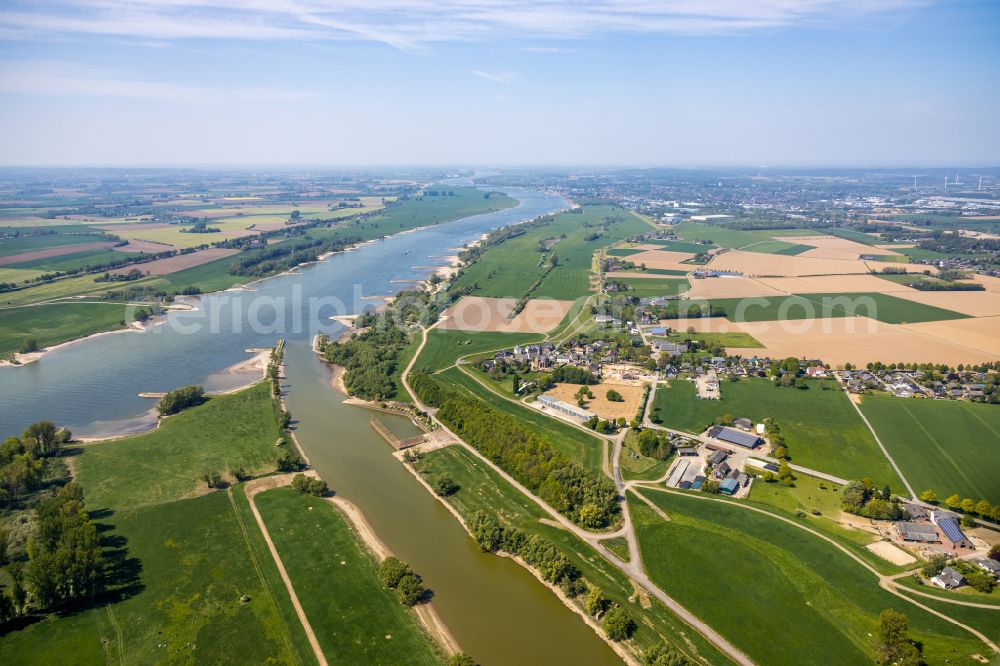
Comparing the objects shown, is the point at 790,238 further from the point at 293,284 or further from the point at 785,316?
the point at 293,284

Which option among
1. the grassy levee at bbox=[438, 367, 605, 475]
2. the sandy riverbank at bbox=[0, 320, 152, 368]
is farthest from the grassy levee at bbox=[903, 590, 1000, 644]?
the sandy riverbank at bbox=[0, 320, 152, 368]

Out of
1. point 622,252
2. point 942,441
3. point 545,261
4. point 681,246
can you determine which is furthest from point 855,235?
point 942,441

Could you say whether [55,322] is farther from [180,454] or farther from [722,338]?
[722,338]

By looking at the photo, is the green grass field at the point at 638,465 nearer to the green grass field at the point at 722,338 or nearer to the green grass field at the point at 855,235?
the green grass field at the point at 722,338

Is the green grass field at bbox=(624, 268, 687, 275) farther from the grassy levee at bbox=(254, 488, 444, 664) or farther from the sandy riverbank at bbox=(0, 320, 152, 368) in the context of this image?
the sandy riverbank at bbox=(0, 320, 152, 368)

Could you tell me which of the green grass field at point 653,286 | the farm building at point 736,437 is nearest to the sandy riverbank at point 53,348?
the green grass field at point 653,286

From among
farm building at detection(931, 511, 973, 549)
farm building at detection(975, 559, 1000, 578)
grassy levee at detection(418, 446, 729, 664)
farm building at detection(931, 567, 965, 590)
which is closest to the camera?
grassy levee at detection(418, 446, 729, 664)
